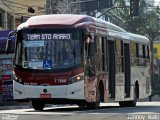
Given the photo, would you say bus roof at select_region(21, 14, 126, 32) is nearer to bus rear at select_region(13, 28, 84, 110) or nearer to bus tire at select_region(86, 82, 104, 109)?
bus rear at select_region(13, 28, 84, 110)

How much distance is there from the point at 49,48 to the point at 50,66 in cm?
62

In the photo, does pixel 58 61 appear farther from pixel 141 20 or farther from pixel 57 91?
pixel 141 20

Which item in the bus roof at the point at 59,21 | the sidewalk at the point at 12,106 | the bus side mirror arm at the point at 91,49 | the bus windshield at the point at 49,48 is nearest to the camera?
the bus windshield at the point at 49,48

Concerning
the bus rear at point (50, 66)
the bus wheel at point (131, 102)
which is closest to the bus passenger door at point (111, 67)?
the bus rear at point (50, 66)

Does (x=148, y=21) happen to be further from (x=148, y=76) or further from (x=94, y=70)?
(x=94, y=70)

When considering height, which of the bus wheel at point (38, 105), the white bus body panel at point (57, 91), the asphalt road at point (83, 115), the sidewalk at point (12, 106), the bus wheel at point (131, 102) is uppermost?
the white bus body panel at point (57, 91)

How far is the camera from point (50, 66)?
74.4ft

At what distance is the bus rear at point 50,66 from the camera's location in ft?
74.0

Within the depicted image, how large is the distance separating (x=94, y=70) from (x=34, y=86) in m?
2.46

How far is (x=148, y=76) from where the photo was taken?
33.7 m

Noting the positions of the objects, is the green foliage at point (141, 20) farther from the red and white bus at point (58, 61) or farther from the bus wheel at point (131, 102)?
the red and white bus at point (58, 61)

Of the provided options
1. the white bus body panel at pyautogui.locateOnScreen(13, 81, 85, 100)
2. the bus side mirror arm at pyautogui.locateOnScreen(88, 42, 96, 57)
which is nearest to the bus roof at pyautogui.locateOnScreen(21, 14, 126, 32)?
the bus side mirror arm at pyautogui.locateOnScreen(88, 42, 96, 57)

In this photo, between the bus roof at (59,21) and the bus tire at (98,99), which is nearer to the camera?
the bus roof at (59,21)

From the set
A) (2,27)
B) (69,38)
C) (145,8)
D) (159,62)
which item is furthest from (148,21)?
(69,38)
